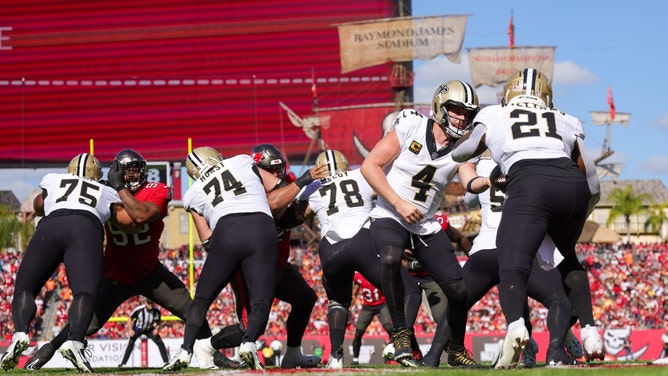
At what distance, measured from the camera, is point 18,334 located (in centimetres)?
848

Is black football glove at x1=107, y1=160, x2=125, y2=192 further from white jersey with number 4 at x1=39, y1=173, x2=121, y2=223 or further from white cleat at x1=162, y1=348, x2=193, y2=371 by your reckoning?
white cleat at x1=162, y1=348, x2=193, y2=371

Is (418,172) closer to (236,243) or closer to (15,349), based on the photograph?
(236,243)

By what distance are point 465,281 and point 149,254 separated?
10.2 feet

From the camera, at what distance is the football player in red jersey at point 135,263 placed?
9656 millimetres

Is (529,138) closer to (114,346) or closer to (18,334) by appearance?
(18,334)

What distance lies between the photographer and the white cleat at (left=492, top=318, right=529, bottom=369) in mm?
6426

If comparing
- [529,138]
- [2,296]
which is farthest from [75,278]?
[2,296]

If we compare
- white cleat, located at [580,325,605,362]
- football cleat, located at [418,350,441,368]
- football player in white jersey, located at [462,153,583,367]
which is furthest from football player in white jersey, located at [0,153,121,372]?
white cleat, located at [580,325,605,362]


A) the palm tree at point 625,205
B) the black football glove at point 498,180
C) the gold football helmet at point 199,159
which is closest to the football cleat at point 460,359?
the black football glove at point 498,180

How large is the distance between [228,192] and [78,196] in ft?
4.62

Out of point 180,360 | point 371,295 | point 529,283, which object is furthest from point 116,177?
point 371,295

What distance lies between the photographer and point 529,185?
22.0 feet

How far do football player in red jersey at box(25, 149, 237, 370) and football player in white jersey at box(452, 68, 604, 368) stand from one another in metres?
3.57

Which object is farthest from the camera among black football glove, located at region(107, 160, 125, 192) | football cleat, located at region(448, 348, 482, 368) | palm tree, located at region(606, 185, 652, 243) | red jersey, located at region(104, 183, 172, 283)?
palm tree, located at region(606, 185, 652, 243)
